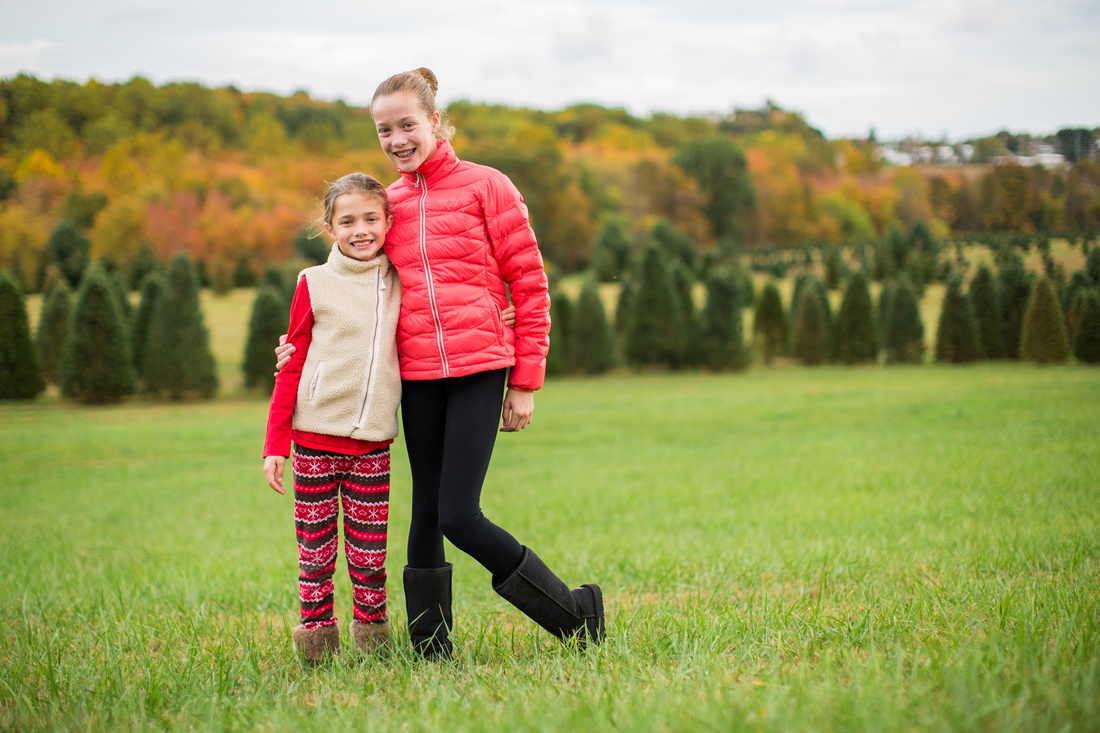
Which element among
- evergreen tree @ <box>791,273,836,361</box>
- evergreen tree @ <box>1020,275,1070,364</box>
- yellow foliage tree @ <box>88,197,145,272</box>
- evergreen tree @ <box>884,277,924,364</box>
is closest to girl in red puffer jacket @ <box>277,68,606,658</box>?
evergreen tree @ <box>1020,275,1070,364</box>

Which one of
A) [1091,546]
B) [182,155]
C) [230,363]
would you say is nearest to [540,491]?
[1091,546]

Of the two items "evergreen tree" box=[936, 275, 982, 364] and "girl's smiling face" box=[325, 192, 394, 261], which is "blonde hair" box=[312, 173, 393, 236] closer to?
"girl's smiling face" box=[325, 192, 394, 261]

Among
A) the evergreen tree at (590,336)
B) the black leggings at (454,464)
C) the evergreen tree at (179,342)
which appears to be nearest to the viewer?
the black leggings at (454,464)

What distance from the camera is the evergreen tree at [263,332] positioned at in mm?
24375

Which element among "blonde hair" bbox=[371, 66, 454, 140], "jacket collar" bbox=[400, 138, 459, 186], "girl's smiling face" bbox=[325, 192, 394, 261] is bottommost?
"girl's smiling face" bbox=[325, 192, 394, 261]

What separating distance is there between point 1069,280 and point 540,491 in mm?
9104

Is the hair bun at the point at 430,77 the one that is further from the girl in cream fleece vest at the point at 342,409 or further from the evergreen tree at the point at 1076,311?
the evergreen tree at the point at 1076,311

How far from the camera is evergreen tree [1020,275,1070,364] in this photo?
38.2 ft

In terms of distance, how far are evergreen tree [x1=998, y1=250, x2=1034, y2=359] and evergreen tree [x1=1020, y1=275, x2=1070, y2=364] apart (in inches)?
6.7

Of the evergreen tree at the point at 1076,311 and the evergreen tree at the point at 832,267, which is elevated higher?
the evergreen tree at the point at 832,267

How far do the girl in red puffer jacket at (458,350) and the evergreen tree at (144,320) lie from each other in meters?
25.0

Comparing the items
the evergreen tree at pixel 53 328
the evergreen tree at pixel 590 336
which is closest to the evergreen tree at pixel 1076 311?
the evergreen tree at pixel 590 336

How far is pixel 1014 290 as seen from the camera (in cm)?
1255

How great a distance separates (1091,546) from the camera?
3.79 m
